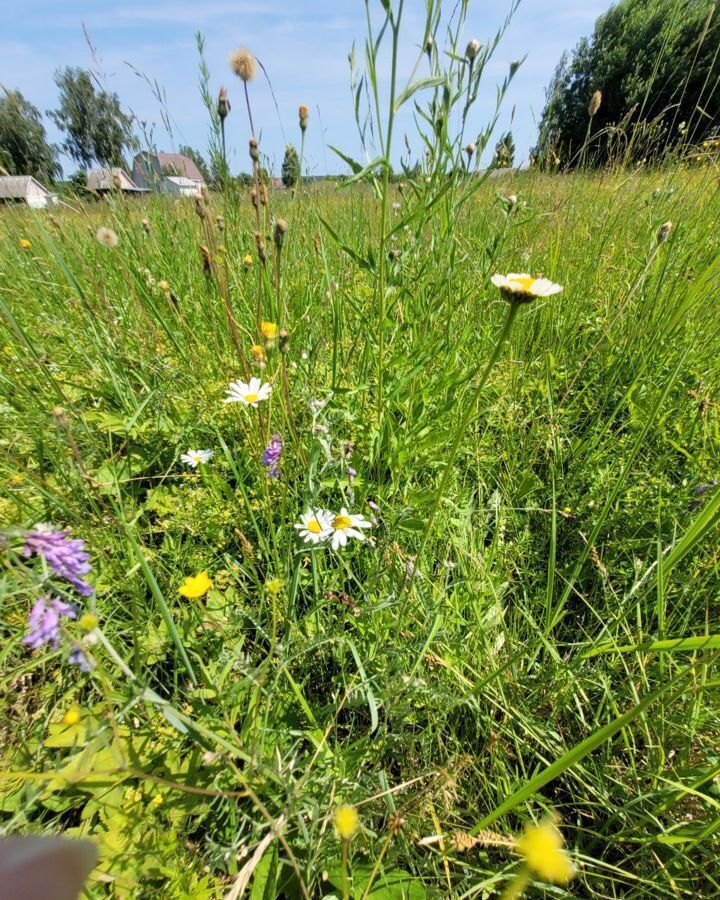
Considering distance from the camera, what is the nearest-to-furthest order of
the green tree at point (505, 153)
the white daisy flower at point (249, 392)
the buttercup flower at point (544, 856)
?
1. the buttercup flower at point (544, 856)
2. the white daisy flower at point (249, 392)
3. the green tree at point (505, 153)

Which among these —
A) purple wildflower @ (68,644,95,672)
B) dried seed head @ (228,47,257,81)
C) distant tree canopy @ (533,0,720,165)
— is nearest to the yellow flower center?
purple wildflower @ (68,644,95,672)

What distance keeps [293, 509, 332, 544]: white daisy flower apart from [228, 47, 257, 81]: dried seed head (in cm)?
116

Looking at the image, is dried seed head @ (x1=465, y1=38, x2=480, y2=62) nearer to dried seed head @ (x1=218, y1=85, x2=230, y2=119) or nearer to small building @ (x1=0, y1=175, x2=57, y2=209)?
dried seed head @ (x1=218, y1=85, x2=230, y2=119)

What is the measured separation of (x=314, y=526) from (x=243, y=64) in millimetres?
1213

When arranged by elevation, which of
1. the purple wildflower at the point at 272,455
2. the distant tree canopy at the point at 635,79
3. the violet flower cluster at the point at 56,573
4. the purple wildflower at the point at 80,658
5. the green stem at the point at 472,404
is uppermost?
the distant tree canopy at the point at 635,79

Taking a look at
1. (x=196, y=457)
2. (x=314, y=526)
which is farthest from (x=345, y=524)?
(x=196, y=457)

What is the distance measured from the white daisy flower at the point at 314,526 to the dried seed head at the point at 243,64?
3.82 feet

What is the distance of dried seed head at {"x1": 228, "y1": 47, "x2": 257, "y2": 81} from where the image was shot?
3.67ft

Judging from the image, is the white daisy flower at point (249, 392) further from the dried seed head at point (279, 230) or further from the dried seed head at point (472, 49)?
the dried seed head at point (472, 49)

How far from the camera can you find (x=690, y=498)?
38.8 inches

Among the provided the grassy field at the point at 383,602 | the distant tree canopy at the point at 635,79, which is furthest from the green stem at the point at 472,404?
the distant tree canopy at the point at 635,79

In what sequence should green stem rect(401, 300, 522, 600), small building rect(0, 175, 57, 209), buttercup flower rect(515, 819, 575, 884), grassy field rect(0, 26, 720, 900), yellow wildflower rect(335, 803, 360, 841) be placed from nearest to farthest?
buttercup flower rect(515, 819, 575, 884) < yellow wildflower rect(335, 803, 360, 841) < green stem rect(401, 300, 522, 600) < grassy field rect(0, 26, 720, 900) < small building rect(0, 175, 57, 209)

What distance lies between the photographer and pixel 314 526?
2.79 feet

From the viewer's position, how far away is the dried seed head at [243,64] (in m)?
1.12
